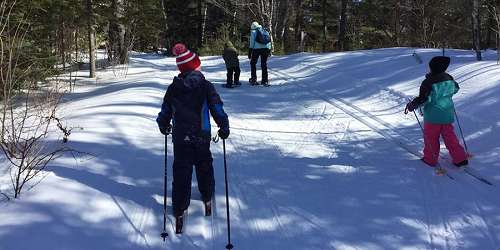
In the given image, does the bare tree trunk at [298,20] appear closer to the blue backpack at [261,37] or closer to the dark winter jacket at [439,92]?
the blue backpack at [261,37]

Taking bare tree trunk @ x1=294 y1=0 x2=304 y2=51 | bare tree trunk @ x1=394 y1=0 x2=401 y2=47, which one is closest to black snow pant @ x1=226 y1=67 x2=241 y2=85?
bare tree trunk @ x1=394 y1=0 x2=401 y2=47

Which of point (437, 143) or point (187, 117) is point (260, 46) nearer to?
point (437, 143)

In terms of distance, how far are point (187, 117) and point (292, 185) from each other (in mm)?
1834

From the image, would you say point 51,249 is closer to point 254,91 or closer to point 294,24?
point 254,91

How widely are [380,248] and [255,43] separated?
33.2ft

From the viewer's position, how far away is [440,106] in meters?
6.57

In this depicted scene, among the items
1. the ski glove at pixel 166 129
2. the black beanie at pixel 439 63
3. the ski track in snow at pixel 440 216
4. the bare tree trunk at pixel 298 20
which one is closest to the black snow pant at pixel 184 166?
the ski glove at pixel 166 129

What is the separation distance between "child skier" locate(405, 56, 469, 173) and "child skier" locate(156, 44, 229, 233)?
9.66 feet

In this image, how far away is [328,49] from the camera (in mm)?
34594

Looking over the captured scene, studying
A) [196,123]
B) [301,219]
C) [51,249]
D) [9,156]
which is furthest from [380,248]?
[9,156]

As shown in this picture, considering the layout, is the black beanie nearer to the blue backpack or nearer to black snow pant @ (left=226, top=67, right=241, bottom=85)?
the blue backpack

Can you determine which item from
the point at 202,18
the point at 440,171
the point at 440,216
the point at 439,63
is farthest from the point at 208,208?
the point at 202,18

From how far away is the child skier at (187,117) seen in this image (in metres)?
5.18

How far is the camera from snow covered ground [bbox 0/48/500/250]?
4.89 metres
